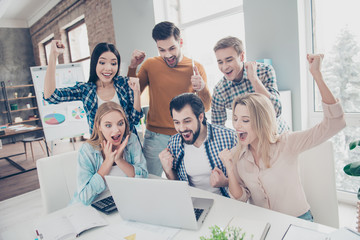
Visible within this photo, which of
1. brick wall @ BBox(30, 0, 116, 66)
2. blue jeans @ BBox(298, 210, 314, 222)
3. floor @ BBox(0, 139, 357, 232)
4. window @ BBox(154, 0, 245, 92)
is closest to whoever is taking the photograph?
blue jeans @ BBox(298, 210, 314, 222)

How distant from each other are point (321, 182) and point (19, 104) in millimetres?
8519

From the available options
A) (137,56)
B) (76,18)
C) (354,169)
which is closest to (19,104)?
(76,18)

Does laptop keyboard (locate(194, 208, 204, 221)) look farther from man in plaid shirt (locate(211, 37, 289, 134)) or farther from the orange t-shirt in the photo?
the orange t-shirt

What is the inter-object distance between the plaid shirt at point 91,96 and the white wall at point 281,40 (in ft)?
5.67

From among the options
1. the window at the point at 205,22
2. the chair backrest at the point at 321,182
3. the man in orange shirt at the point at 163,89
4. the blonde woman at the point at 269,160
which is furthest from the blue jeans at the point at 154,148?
the window at the point at 205,22

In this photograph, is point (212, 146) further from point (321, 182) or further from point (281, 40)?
point (281, 40)

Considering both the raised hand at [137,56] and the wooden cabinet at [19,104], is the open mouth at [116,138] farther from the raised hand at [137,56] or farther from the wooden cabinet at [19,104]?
the wooden cabinet at [19,104]

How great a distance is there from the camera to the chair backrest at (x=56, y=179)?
1.58m

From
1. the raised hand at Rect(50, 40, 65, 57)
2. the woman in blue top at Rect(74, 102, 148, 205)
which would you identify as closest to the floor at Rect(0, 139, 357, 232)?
the woman in blue top at Rect(74, 102, 148, 205)

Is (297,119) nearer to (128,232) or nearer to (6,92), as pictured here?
(128,232)

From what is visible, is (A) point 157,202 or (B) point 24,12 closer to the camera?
(A) point 157,202

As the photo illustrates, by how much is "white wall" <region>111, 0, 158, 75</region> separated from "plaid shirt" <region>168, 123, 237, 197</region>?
2746mm

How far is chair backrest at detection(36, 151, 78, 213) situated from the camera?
62.4 inches

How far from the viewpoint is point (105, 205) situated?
4.28 feet
